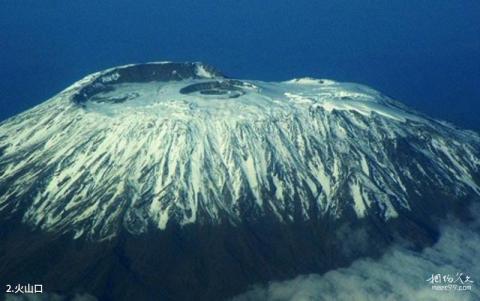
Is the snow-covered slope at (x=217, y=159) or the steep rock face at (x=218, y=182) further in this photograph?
the snow-covered slope at (x=217, y=159)

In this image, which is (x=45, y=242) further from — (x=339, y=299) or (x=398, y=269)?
(x=398, y=269)

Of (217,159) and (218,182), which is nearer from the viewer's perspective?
(218,182)

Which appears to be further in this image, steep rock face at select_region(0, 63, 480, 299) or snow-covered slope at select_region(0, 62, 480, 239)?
snow-covered slope at select_region(0, 62, 480, 239)

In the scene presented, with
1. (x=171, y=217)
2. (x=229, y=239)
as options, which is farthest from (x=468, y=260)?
(x=171, y=217)
